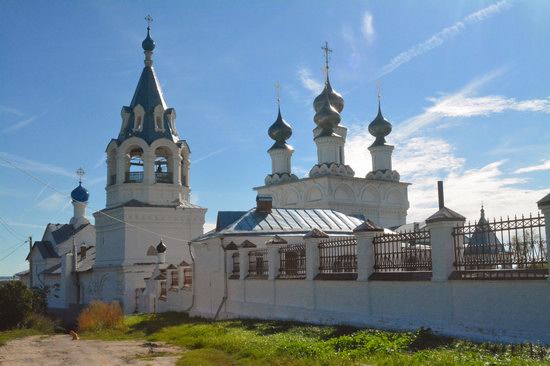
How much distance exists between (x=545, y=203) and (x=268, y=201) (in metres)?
11.7

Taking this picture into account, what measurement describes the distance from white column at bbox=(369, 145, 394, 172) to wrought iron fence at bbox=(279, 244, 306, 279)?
2245 cm

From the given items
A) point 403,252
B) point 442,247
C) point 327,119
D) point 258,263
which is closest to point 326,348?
point 442,247

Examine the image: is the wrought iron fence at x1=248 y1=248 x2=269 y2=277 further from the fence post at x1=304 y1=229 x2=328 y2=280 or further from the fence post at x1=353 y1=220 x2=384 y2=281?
the fence post at x1=353 y1=220 x2=384 y2=281

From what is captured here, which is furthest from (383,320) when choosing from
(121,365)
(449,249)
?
(121,365)

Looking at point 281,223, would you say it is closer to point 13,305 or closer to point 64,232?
point 13,305

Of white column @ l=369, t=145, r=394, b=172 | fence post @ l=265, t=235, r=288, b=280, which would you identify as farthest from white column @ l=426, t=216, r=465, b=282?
white column @ l=369, t=145, r=394, b=172

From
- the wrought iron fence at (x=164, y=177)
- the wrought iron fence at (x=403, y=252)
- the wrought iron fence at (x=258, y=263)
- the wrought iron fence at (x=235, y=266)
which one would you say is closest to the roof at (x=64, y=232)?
the wrought iron fence at (x=164, y=177)

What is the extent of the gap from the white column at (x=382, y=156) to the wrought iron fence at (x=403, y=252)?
80.8 feet

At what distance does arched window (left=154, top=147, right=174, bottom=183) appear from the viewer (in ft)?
81.6

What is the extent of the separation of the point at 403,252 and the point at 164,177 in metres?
16.7

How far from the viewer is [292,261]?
13234 mm

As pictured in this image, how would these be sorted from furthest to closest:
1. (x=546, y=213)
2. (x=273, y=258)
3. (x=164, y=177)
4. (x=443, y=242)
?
(x=164, y=177)
(x=273, y=258)
(x=443, y=242)
(x=546, y=213)

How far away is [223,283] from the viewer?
15914mm

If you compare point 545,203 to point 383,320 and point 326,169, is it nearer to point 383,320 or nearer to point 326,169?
point 383,320
